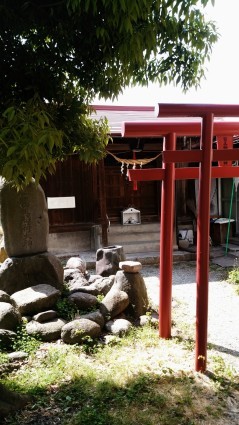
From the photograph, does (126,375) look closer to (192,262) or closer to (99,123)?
(99,123)

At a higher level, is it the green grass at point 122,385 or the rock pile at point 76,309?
the rock pile at point 76,309

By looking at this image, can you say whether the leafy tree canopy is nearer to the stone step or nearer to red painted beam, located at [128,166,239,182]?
red painted beam, located at [128,166,239,182]

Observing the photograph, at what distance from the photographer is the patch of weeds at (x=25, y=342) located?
416cm

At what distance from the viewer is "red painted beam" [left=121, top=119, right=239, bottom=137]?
4164 mm

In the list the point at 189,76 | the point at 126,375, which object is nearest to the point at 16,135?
the point at 189,76

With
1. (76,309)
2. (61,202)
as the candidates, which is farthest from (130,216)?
(76,309)

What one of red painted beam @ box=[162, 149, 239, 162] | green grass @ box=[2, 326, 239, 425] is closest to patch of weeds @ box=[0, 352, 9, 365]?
green grass @ box=[2, 326, 239, 425]

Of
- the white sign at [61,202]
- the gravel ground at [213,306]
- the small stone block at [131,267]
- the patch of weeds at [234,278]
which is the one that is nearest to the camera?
the gravel ground at [213,306]

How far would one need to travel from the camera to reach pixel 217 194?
11906 mm

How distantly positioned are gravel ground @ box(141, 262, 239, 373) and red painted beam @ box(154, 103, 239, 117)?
292 cm

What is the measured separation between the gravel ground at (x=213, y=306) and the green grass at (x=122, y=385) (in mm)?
484

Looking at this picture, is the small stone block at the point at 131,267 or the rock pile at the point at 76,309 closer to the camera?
the rock pile at the point at 76,309

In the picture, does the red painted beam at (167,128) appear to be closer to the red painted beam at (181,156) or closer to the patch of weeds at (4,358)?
the red painted beam at (181,156)

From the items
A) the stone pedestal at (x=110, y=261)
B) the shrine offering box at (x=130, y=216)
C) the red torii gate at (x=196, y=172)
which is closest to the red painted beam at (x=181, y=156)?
the red torii gate at (x=196, y=172)
